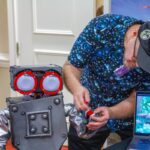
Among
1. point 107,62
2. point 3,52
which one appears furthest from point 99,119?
point 3,52

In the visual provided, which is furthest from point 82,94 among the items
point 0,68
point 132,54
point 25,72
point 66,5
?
point 0,68

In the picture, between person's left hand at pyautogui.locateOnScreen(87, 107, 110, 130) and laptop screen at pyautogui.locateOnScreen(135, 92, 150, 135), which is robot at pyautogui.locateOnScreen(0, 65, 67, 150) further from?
laptop screen at pyautogui.locateOnScreen(135, 92, 150, 135)

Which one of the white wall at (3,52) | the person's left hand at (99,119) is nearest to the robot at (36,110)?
the person's left hand at (99,119)

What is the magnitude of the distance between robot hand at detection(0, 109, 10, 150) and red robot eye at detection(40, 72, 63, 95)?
0.14 meters

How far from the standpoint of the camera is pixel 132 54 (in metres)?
1.06

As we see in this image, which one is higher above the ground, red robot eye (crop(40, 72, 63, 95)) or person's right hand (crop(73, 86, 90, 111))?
red robot eye (crop(40, 72, 63, 95))

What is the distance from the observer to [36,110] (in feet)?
2.93

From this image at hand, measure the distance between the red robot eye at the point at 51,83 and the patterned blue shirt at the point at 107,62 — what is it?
431 millimetres

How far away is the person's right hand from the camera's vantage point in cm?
104

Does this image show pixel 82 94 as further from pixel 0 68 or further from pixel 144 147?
pixel 0 68

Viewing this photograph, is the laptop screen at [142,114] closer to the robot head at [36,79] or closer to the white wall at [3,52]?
the robot head at [36,79]

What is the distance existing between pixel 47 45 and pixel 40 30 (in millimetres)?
107

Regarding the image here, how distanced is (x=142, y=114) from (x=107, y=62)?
0.81 feet

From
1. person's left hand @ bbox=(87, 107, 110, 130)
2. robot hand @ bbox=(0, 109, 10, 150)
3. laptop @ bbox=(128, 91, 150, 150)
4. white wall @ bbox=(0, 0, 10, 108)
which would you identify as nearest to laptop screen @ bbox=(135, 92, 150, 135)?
laptop @ bbox=(128, 91, 150, 150)
